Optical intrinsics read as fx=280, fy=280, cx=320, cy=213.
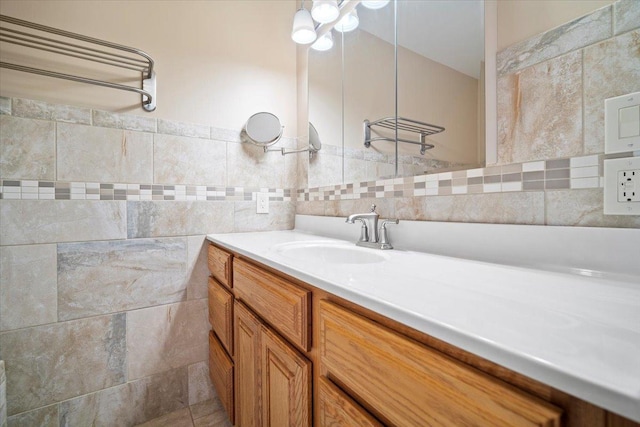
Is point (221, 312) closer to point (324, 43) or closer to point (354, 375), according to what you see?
point (354, 375)

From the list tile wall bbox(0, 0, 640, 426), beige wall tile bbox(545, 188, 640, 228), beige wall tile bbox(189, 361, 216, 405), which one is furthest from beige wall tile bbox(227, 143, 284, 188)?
beige wall tile bbox(545, 188, 640, 228)

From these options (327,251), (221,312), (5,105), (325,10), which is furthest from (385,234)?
(5,105)

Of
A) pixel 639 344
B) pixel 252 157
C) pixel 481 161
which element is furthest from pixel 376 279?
pixel 252 157

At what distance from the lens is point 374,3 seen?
51.4 inches

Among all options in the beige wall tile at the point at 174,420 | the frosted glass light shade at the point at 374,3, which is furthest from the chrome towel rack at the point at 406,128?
the beige wall tile at the point at 174,420

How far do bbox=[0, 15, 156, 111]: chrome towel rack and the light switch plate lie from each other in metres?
1.63

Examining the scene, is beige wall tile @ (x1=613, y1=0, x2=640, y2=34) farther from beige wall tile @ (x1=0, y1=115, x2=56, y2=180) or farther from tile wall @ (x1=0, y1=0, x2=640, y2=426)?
beige wall tile @ (x1=0, y1=115, x2=56, y2=180)

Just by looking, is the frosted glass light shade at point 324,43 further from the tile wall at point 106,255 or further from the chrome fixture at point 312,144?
the tile wall at point 106,255

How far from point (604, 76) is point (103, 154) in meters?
1.74

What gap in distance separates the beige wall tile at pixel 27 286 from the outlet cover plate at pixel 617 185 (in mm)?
1839

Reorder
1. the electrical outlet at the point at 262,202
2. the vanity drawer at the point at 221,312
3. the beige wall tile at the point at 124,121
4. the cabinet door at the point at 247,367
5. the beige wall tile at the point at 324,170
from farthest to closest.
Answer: the electrical outlet at the point at 262,202 → the beige wall tile at the point at 324,170 → the beige wall tile at the point at 124,121 → the vanity drawer at the point at 221,312 → the cabinet door at the point at 247,367

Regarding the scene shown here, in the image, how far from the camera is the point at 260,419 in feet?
2.82

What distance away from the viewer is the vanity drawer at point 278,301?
0.64m

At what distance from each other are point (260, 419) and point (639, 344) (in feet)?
3.01
